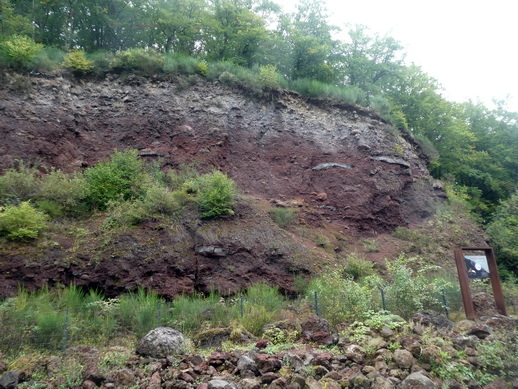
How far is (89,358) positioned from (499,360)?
6.81 metres

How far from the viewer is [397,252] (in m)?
16.3

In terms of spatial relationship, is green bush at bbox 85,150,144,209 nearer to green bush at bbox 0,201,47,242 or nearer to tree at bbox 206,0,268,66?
green bush at bbox 0,201,47,242

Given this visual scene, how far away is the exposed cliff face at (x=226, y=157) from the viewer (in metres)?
12.0

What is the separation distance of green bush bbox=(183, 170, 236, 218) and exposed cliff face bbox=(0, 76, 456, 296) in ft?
1.52

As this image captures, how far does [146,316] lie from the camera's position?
9055 mm

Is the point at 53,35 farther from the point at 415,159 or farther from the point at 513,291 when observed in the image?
the point at 513,291

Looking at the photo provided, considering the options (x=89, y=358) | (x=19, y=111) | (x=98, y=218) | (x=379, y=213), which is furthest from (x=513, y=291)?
(x=19, y=111)

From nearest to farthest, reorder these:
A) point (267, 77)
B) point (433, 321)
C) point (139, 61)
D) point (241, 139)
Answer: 1. point (433, 321)
2. point (241, 139)
3. point (139, 61)
4. point (267, 77)

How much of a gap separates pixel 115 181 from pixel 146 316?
20.9ft

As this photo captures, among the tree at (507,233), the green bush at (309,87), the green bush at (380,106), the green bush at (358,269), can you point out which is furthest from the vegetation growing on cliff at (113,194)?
the tree at (507,233)

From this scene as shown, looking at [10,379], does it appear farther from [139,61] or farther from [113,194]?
[139,61]

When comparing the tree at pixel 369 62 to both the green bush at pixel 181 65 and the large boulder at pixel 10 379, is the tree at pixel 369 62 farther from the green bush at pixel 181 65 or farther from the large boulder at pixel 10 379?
the large boulder at pixel 10 379

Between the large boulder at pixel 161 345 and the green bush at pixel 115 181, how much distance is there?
272 inches

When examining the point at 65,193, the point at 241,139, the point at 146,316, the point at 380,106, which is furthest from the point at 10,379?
the point at 380,106
